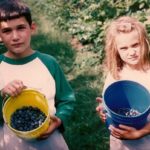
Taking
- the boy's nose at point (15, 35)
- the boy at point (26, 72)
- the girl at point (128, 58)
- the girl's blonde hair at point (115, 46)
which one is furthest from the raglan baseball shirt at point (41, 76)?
the girl's blonde hair at point (115, 46)

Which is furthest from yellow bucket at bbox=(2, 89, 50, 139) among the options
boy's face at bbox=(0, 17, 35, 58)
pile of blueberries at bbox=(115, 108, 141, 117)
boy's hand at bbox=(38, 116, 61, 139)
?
pile of blueberries at bbox=(115, 108, 141, 117)

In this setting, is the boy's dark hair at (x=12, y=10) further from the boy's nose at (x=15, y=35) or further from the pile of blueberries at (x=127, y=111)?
A: the pile of blueberries at (x=127, y=111)

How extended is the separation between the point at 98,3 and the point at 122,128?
178 inches

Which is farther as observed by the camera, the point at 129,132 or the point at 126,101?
the point at 126,101

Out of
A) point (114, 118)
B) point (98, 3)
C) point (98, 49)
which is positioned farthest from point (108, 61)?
point (98, 3)

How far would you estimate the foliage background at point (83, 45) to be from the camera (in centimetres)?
436

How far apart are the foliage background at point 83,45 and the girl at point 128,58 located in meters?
1.32

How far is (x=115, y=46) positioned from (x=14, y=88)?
920 millimetres

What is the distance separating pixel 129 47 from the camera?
2.85 m

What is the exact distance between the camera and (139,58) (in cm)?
288

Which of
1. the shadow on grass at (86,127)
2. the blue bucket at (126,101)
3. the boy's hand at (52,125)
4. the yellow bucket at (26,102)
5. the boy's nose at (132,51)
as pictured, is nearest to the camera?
the blue bucket at (126,101)

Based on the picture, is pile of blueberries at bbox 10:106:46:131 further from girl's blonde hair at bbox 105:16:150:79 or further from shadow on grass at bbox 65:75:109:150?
shadow on grass at bbox 65:75:109:150

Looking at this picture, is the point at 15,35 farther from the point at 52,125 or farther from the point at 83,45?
the point at 83,45

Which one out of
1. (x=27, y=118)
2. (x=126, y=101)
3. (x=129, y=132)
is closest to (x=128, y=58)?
(x=126, y=101)
